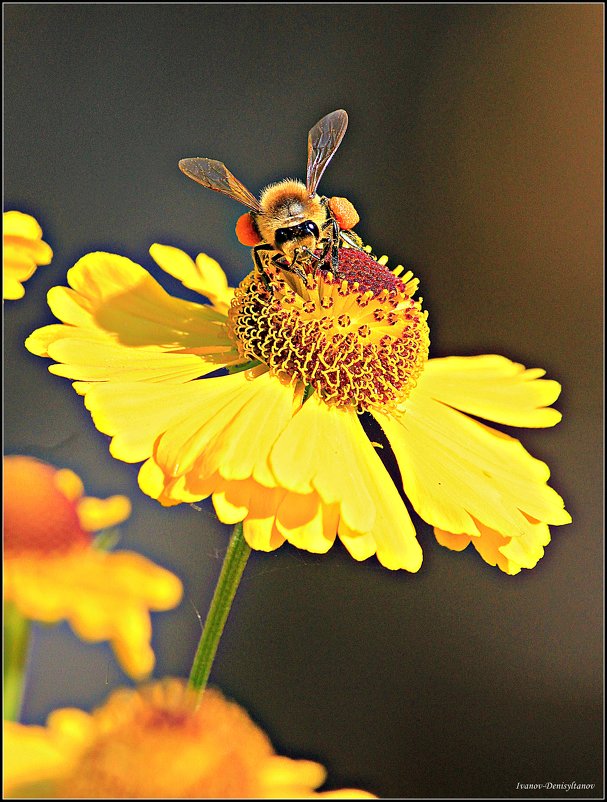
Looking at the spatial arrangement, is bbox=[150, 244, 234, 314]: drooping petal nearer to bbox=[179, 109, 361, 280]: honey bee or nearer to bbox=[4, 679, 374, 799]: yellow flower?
bbox=[179, 109, 361, 280]: honey bee

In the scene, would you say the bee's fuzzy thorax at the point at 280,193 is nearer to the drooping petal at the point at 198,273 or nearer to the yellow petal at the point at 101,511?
the drooping petal at the point at 198,273

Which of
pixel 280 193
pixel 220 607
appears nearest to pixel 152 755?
pixel 220 607

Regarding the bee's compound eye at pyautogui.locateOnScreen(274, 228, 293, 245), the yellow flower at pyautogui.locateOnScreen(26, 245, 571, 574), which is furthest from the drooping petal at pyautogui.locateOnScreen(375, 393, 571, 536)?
the bee's compound eye at pyautogui.locateOnScreen(274, 228, 293, 245)

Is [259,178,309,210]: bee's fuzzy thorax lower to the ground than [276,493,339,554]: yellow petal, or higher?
higher

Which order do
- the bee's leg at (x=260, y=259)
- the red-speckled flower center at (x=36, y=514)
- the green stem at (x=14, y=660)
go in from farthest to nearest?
1. the bee's leg at (x=260, y=259)
2. the red-speckled flower center at (x=36, y=514)
3. the green stem at (x=14, y=660)

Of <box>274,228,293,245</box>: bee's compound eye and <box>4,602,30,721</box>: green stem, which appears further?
<box>274,228,293,245</box>: bee's compound eye

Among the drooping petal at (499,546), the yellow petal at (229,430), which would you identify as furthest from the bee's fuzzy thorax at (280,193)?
the drooping petal at (499,546)

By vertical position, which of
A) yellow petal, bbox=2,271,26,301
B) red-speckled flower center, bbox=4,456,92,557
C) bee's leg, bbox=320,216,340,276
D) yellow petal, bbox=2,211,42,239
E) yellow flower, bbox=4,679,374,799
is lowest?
yellow flower, bbox=4,679,374,799

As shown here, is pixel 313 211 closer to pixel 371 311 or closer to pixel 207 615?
pixel 371 311
